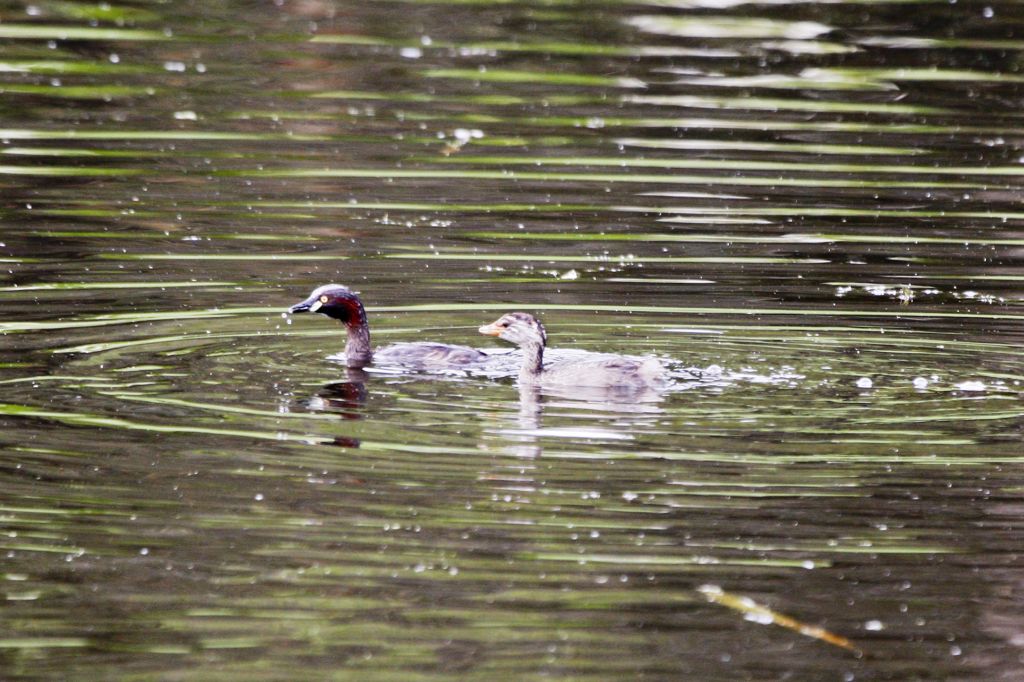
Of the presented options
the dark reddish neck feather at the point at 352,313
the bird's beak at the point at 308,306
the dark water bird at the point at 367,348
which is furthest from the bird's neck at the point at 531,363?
the bird's beak at the point at 308,306

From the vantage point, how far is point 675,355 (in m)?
10.3

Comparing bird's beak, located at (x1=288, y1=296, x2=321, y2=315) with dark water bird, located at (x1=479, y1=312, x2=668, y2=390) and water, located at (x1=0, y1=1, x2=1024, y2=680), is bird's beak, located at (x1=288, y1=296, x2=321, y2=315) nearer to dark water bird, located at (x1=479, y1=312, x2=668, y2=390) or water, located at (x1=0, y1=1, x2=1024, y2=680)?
water, located at (x1=0, y1=1, x2=1024, y2=680)

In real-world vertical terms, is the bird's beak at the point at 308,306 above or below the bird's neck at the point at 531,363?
above

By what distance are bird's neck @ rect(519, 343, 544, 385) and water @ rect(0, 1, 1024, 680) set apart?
0.24 metres

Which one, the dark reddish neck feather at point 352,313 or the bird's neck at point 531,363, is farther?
the dark reddish neck feather at point 352,313

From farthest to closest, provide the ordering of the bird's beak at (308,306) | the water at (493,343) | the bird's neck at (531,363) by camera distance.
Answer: the bird's beak at (308,306) < the bird's neck at (531,363) < the water at (493,343)

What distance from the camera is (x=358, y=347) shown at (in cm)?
1039

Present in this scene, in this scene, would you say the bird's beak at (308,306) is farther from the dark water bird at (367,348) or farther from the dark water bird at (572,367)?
the dark water bird at (572,367)

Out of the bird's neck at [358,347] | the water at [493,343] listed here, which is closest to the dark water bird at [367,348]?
the bird's neck at [358,347]

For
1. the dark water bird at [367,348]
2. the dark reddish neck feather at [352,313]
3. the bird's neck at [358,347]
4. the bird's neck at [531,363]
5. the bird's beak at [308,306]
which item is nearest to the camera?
the bird's neck at [531,363]

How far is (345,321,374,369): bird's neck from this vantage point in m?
10.2

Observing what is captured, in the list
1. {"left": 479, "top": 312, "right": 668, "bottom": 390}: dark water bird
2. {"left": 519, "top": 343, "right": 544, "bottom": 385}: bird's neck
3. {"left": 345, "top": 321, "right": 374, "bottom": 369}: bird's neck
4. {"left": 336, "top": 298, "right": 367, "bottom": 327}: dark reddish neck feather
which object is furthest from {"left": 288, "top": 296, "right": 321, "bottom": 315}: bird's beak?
{"left": 519, "top": 343, "right": 544, "bottom": 385}: bird's neck

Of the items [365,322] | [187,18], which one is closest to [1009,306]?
[365,322]

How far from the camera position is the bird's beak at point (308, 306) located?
10.8 meters
